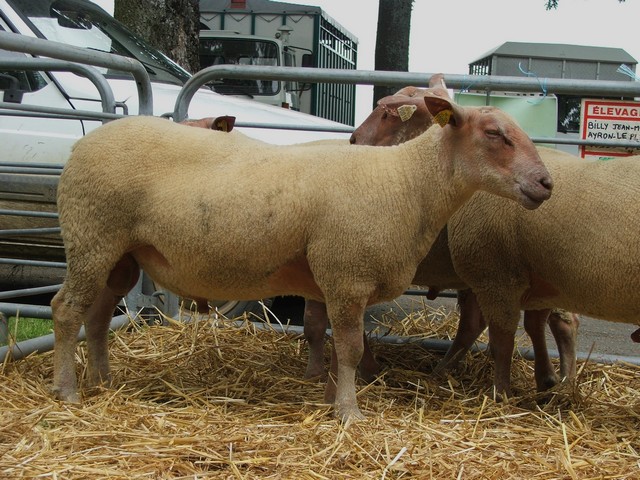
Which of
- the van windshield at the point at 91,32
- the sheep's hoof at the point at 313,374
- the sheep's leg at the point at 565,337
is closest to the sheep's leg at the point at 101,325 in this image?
the sheep's hoof at the point at 313,374

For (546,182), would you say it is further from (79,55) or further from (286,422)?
(79,55)

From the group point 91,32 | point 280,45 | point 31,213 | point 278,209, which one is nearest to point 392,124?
point 278,209

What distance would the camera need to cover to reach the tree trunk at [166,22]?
8992 mm

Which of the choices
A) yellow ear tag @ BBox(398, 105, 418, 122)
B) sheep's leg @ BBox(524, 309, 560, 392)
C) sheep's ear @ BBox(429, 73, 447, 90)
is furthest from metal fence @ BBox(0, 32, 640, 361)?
yellow ear tag @ BBox(398, 105, 418, 122)

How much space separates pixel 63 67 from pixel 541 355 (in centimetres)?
307

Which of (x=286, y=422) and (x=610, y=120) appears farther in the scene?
(x=610, y=120)

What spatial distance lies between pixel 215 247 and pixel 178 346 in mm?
1459

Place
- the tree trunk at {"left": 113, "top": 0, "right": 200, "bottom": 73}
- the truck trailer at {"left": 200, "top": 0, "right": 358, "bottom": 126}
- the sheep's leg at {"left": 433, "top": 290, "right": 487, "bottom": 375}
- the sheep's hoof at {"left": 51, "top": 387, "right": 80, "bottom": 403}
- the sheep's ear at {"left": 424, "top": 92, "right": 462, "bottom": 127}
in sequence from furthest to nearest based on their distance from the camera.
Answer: the truck trailer at {"left": 200, "top": 0, "right": 358, "bottom": 126}
the tree trunk at {"left": 113, "top": 0, "right": 200, "bottom": 73}
the sheep's leg at {"left": 433, "top": 290, "right": 487, "bottom": 375}
the sheep's hoof at {"left": 51, "top": 387, "right": 80, "bottom": 403}
the sheep's ear at {"left": 424, "top": 92, "right": 462, "bottom": 127}

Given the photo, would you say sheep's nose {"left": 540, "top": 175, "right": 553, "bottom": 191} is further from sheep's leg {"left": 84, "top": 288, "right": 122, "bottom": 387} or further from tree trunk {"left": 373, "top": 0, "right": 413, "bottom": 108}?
tree trunk {"left": 373, "top": 0, "right": 413, "bottom": 108}

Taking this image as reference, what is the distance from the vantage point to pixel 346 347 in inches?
151

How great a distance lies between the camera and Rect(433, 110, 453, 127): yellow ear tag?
3747mm

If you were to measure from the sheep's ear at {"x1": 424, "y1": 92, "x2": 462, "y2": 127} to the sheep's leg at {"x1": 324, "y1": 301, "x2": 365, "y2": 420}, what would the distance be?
0.87 meters

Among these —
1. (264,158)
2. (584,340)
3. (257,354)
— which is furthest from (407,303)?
(264,158)

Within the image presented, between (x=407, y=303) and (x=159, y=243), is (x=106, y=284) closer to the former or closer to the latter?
(x=159, y=243)
